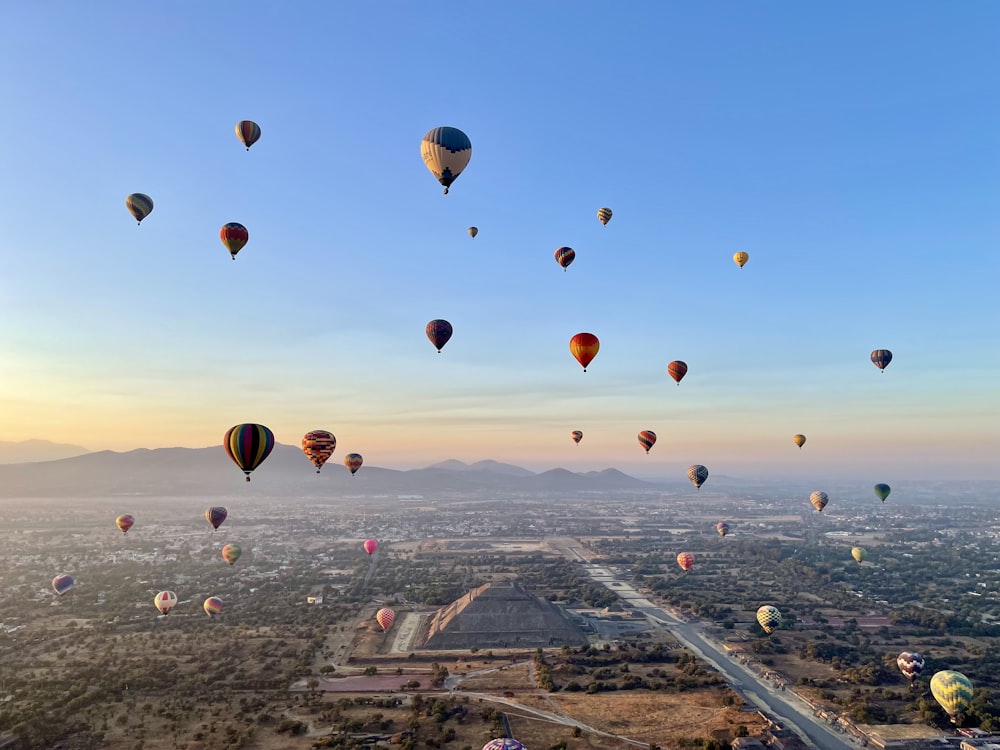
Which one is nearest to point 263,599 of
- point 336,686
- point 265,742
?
point 336,686

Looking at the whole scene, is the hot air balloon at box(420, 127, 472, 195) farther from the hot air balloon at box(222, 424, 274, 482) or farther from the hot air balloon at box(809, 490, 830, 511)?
the hot air balloon at box(809, 490, 830, 511)

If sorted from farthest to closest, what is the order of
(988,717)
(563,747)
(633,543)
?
(633,543) → (988,717) → (563,747)

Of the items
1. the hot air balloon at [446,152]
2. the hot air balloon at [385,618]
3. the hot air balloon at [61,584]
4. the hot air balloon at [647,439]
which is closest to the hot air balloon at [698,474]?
the hot air balloon at [647,439]

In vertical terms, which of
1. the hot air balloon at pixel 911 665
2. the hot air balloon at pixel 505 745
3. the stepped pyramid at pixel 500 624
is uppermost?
the hot air balloon at pixel 505 745

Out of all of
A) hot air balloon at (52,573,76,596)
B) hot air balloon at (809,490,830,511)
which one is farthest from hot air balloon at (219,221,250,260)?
hot air balloon at (809,490,830,511)

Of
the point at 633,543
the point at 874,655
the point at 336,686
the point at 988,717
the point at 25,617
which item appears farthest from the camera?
the point at 633,543

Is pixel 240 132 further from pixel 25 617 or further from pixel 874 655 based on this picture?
pixel 874 655

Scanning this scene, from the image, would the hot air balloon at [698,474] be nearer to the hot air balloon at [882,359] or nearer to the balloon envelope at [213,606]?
the hot air balloon at [882,359]
